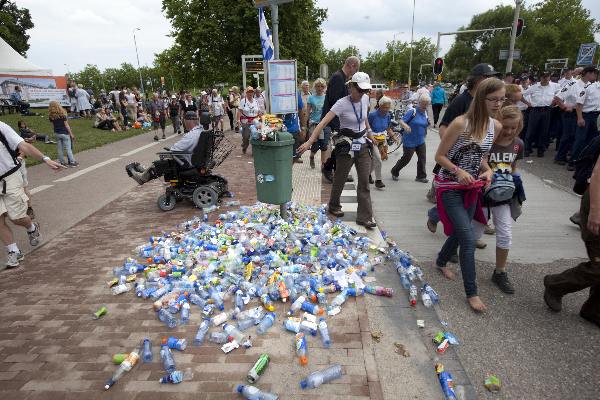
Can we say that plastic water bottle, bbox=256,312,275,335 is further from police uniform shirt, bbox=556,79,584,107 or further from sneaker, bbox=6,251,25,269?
police uniform shirt, bbox=556,79,584,107

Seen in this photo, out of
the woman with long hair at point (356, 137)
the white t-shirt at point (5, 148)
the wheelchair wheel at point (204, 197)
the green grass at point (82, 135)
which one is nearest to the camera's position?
the white t-shirt at point (5, 148)

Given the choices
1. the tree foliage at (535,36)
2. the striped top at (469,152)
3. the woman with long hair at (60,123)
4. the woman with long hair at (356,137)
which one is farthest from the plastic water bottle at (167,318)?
the tree foliage at (535,36)

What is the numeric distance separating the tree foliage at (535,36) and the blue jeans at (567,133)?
5182 cm

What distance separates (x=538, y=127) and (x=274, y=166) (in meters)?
8.64

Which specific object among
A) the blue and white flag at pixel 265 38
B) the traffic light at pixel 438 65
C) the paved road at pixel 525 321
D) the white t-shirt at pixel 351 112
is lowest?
the paved road at pixel 525 321

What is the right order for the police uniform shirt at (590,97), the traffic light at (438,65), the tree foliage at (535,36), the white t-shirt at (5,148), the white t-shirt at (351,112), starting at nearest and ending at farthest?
the white t-shirt at (5,148) → the white t-shirt at (351,112) → the police uniform shirt at (590,97) → the traffic light at (438,65) → the tree foliage at (535,36)

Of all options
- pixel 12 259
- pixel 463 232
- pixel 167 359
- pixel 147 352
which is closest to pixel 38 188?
pixel 12 259

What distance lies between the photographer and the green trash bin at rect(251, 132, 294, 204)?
440cm

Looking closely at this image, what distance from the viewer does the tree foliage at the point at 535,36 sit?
168ft

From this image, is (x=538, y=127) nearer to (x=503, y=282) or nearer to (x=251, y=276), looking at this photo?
(x=503, y=282)

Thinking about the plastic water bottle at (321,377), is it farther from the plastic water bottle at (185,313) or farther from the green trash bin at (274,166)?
the green trash bin at (274,166)

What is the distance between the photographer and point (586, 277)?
9.78ft

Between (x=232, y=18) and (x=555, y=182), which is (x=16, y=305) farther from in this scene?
(x=232, y=18)

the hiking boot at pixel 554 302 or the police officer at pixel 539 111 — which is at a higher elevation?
the police officer at pixel 539 111
